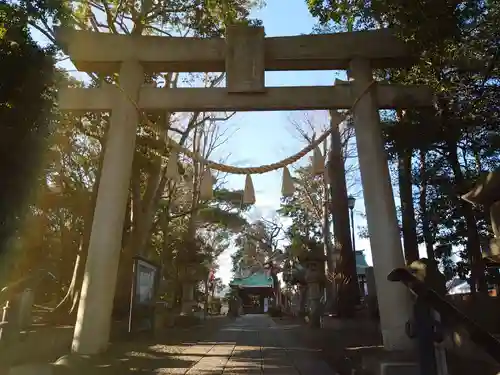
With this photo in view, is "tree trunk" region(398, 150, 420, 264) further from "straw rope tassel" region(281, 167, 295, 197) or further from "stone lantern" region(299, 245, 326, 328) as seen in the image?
"stone lantern" region(299, 245, 326, 328)

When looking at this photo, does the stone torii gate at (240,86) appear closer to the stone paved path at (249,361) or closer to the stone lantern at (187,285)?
the stone paved path at (249,361)

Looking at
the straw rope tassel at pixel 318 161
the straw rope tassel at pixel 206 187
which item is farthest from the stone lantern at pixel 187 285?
the straw rope tassel at pixel 318 161

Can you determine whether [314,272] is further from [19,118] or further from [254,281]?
[254,281]

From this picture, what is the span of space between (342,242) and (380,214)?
813 cm

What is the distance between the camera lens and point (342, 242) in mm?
13945

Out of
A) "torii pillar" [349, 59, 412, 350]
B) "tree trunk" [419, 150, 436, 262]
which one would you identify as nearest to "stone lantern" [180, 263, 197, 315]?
"tree trunk" [419, 150, 436, 262]

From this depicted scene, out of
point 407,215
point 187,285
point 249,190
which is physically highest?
point 407,215

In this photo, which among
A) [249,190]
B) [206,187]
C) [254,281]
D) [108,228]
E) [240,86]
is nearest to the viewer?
[108,228]

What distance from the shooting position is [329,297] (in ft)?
54.0

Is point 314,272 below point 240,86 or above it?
below

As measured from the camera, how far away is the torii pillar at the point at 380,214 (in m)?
5.58

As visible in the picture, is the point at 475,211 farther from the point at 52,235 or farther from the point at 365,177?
the point at 52,235

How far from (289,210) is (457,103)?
21.2 meters

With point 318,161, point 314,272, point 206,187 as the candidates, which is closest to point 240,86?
point 206,187
